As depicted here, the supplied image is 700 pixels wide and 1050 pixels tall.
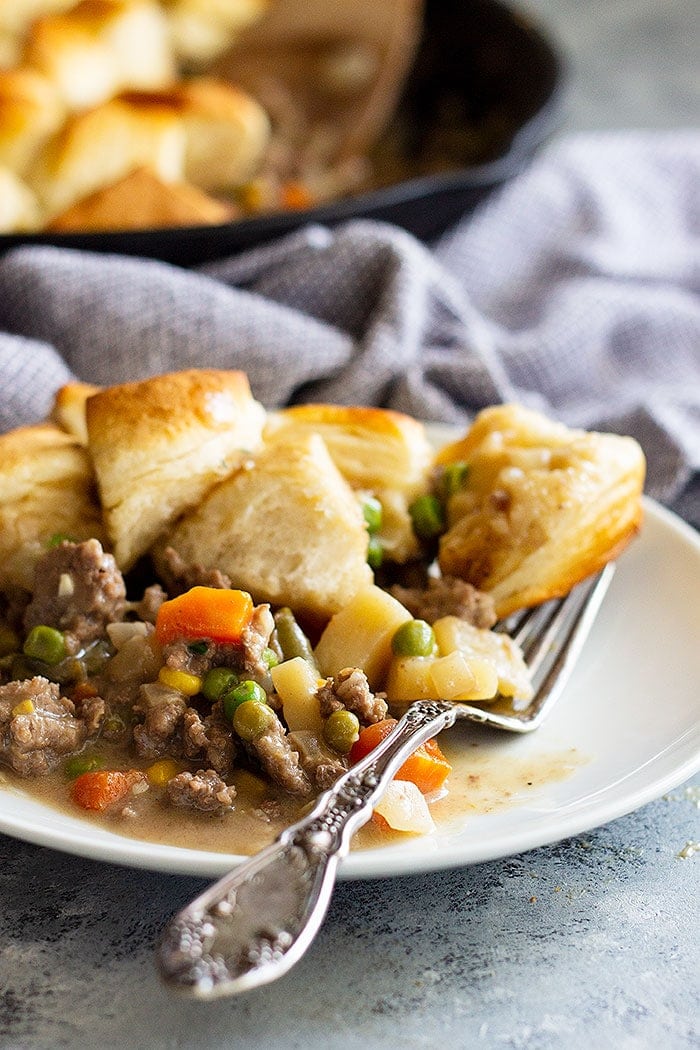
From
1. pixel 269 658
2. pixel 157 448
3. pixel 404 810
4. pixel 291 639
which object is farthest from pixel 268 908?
pixel 157 448

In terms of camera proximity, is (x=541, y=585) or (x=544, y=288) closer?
(x=541, y=585)

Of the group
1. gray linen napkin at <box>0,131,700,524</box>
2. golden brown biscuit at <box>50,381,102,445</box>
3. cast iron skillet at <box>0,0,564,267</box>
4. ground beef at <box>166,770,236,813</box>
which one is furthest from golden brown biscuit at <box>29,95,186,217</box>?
ground beef at <box>166,770,236,813</box>

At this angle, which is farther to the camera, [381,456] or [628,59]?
[628,59]

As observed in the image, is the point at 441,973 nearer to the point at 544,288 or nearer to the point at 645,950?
the point at 645,950

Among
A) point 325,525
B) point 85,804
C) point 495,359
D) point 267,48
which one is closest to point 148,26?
point 267,48

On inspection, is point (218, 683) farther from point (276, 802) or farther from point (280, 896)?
point (280, 896)

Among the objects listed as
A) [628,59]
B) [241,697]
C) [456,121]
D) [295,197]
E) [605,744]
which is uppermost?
[241,697]

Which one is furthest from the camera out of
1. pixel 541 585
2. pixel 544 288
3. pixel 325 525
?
pixel 544 288
